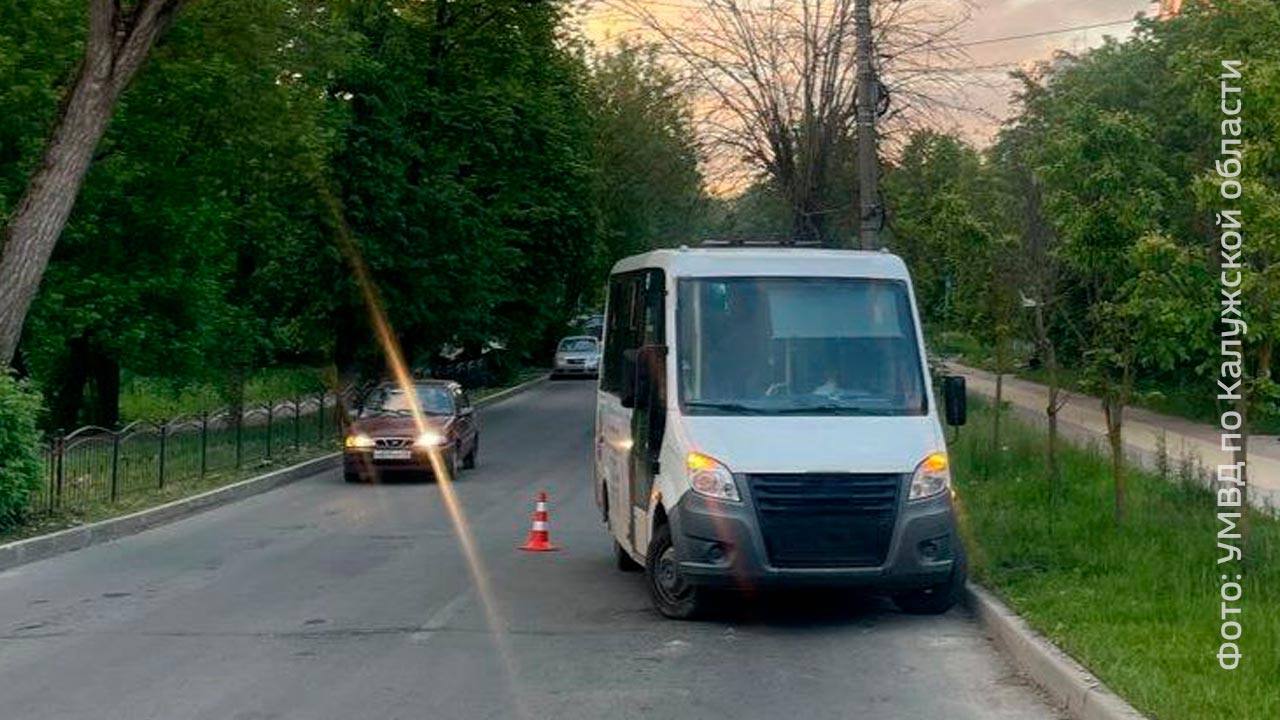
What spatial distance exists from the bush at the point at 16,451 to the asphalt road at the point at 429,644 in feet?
2.98

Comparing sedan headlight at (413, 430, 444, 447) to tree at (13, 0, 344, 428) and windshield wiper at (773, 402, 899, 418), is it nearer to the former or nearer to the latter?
tree at (13, 0, 344, 428)

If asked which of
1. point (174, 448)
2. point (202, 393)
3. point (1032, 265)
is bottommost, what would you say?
point (174, 448)

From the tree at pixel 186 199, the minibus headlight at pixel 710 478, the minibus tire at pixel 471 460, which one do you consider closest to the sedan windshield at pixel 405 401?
the minibus tire at pixel 471 460

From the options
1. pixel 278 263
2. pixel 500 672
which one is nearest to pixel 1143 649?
pixel 500 672

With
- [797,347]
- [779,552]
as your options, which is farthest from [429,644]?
[797,347]

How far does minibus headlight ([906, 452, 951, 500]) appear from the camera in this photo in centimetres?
1012

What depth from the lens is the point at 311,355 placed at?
45.2m

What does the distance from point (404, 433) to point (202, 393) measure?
17800mm

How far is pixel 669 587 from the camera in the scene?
419 inches

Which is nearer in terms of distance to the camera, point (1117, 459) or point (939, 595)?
point (939, 595)

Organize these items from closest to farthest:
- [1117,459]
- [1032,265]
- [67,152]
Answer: [1117,459]
[67,152]
[1032,265]

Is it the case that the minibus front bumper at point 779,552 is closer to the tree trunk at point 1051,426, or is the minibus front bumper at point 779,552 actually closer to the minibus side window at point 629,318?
the minibus side window at point 629,318

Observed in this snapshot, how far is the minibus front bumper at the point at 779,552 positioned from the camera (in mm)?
9898

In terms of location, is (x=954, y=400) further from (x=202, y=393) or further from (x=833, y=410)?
(x=202, y=393)
